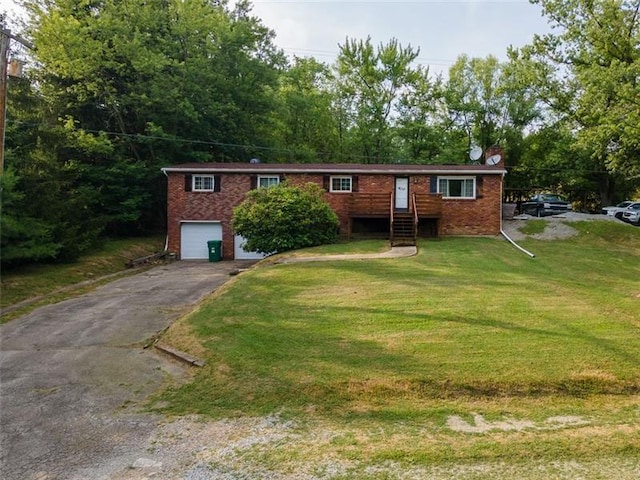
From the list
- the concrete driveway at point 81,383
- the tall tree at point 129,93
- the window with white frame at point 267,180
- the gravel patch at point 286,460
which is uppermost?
the tall tree at point 129,93

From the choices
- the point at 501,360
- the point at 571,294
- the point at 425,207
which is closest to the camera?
the point at 501,360

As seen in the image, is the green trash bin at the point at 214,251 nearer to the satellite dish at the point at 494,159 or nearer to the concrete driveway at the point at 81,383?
the concrete driveway at the point at 81,383

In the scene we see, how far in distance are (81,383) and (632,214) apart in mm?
29718

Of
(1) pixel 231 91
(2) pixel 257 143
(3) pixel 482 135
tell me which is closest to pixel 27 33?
(1) pixel 231 91

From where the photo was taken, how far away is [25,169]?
1512 centimetres

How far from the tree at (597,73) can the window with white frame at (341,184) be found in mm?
10459

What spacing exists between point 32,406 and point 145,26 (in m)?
24.3

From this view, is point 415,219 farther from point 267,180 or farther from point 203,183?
point 203,183

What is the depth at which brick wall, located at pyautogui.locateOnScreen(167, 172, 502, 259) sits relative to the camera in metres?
21.1

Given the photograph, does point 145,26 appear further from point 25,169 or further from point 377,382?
point 377,382

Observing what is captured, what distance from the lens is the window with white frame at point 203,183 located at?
21.5 metres

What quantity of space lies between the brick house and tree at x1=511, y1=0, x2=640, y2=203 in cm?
468

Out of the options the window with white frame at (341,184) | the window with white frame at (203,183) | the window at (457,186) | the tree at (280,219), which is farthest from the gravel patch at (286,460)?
the window with white frame at (203,183)

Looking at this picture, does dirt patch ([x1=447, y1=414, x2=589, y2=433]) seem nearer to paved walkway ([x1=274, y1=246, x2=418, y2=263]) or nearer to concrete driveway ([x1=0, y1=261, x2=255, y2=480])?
concrete driveway ([x1=0, y1=261, x2=255, y2=480])
